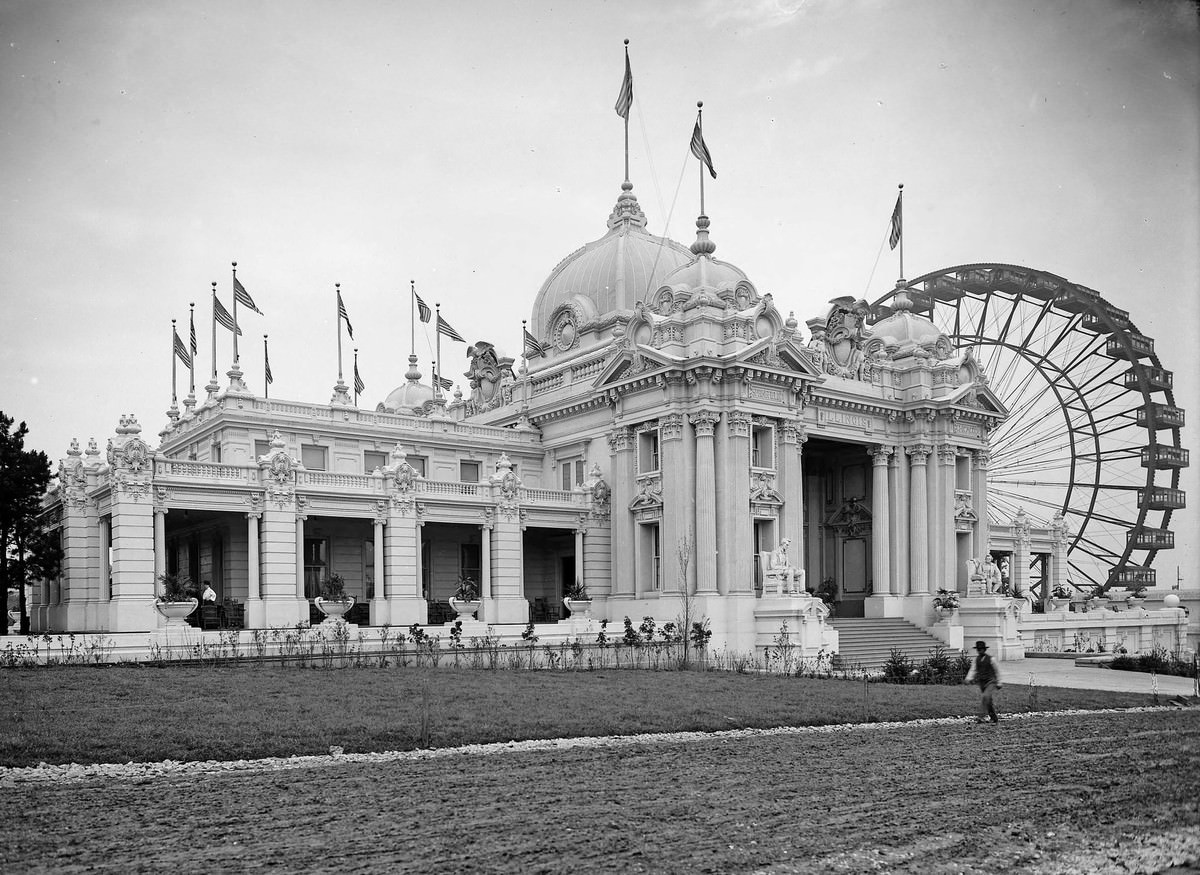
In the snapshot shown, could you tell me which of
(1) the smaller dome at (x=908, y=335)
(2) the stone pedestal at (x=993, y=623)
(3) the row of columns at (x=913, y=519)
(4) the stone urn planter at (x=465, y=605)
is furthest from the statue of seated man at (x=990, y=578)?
(4) the stone urn planter at (x=465, y=605)

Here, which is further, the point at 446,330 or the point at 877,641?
the point at 446,330

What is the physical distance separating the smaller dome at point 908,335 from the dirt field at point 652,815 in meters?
40.8

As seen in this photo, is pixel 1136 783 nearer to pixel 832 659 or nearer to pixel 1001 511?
pixel 832 659

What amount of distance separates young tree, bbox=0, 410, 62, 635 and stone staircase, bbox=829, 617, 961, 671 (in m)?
30.1

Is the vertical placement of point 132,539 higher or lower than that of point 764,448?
lower

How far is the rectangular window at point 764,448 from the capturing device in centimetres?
4747

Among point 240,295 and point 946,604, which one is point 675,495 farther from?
point 240,295

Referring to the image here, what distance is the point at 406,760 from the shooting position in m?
17.3

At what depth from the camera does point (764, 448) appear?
4766cm

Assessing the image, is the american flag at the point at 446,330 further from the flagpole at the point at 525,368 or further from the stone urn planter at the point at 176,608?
Answer: the stone urn planter at the point at 176,608

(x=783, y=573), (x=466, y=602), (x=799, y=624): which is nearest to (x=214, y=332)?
(x=466, y=602)

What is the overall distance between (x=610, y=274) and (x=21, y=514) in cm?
2911

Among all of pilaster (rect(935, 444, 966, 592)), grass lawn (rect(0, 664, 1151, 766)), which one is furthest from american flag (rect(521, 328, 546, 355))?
grass lawn (rect(0, 664, 1151, 766))

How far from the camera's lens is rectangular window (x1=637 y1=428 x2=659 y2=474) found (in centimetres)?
4869
